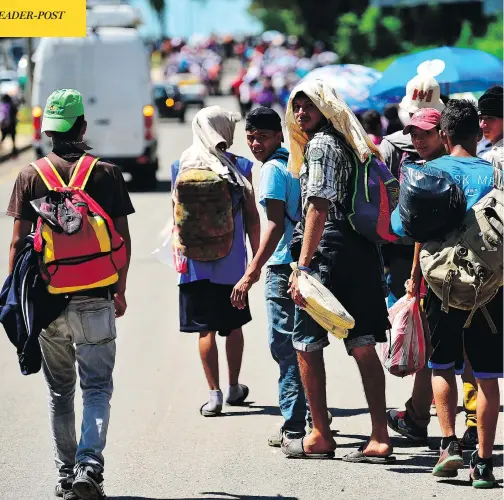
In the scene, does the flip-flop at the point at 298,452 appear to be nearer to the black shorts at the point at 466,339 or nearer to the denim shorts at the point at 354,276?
the denim shorts at the point at 354,276

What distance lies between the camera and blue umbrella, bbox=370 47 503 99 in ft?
37.1

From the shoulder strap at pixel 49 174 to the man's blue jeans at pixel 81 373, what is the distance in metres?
0.52

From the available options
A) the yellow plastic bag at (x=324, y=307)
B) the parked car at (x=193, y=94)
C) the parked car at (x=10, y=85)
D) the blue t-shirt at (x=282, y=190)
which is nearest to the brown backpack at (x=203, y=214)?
the blue t-shirt at (x=282, y=190)

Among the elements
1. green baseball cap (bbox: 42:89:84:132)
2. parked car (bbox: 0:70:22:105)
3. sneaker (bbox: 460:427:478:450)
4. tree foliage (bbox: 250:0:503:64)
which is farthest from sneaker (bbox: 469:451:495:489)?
tree foliage (bbox: 250:0:503:64)

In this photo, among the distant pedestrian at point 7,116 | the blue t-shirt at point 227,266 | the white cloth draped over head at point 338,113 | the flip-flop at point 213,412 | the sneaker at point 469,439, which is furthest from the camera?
the distant pedestrian at point 7,116

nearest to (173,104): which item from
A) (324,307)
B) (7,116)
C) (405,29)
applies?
(7,116)

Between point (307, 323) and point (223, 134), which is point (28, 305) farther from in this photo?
point (223, 134)

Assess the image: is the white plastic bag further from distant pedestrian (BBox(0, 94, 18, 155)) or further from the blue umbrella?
distant pedestrian (BBox(0, 94, 18, 155))

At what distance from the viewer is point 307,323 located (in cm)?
671

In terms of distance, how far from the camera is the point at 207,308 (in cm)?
779

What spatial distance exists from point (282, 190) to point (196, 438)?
148 cm

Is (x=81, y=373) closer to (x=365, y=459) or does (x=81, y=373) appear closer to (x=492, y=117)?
(x=365, y=459)

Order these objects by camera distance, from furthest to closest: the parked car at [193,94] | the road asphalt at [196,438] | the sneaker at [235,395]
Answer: the parked car at [193,94] < the sneaker at [235,395] < the road asphalt at [196,438]

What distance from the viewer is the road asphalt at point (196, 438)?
6352 millimetres
